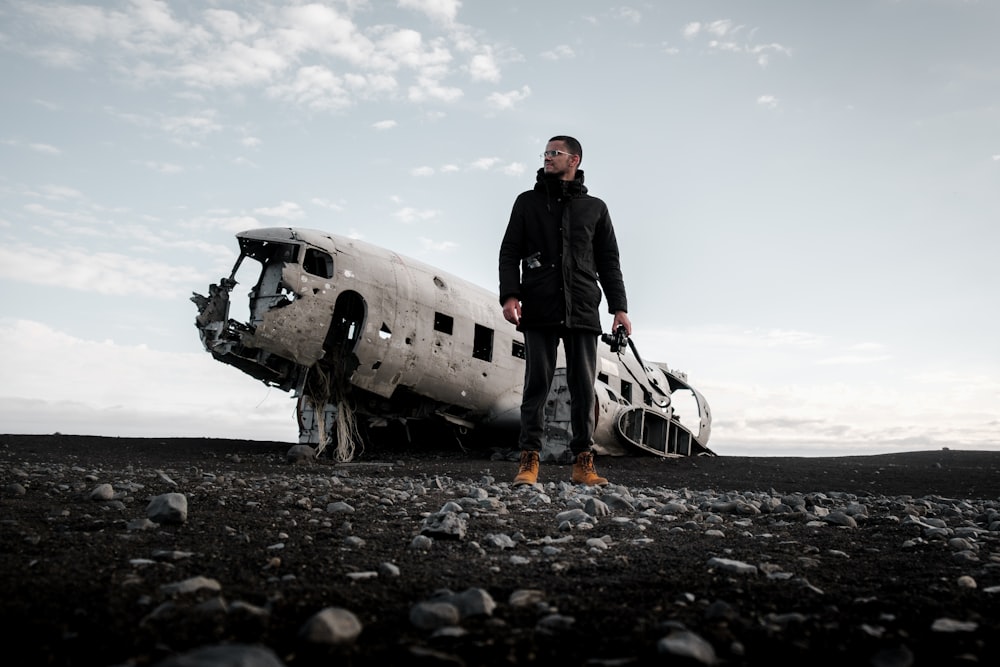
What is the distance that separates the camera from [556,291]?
6527 millimetres

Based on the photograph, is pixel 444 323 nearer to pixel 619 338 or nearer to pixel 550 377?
pixel 619 338

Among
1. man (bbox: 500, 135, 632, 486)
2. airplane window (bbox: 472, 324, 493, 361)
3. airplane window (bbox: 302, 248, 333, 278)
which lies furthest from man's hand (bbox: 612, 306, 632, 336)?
airplane window (bbox: 472, 324, 493, 361)

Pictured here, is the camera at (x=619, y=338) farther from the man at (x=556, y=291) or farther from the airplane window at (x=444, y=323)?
the airplane window at (x=444, y=323)

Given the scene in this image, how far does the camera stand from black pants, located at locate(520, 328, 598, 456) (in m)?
6.55

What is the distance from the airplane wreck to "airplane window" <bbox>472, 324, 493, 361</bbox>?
0.02 m

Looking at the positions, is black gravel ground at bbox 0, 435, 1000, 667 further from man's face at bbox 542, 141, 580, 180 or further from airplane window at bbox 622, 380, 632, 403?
airplane window at bbox 622, 380, 632, 403

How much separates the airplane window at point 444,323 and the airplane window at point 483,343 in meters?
0.75

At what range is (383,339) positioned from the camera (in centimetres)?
1220

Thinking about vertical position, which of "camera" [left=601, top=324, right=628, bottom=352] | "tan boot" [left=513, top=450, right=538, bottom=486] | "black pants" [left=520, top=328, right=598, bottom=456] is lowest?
"tan boot" [left=513, top=450, right=538, bottom=486]

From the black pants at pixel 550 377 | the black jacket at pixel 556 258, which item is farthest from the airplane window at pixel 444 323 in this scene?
the black pants at pixel 550 377

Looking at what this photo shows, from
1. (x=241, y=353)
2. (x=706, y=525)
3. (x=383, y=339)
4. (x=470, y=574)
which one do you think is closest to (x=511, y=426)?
(x=383, y=339)

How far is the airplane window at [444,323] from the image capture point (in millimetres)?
13123

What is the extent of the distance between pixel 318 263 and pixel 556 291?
6847mm

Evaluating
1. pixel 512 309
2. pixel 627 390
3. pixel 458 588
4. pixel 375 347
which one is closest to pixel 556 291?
pixel 512 309
